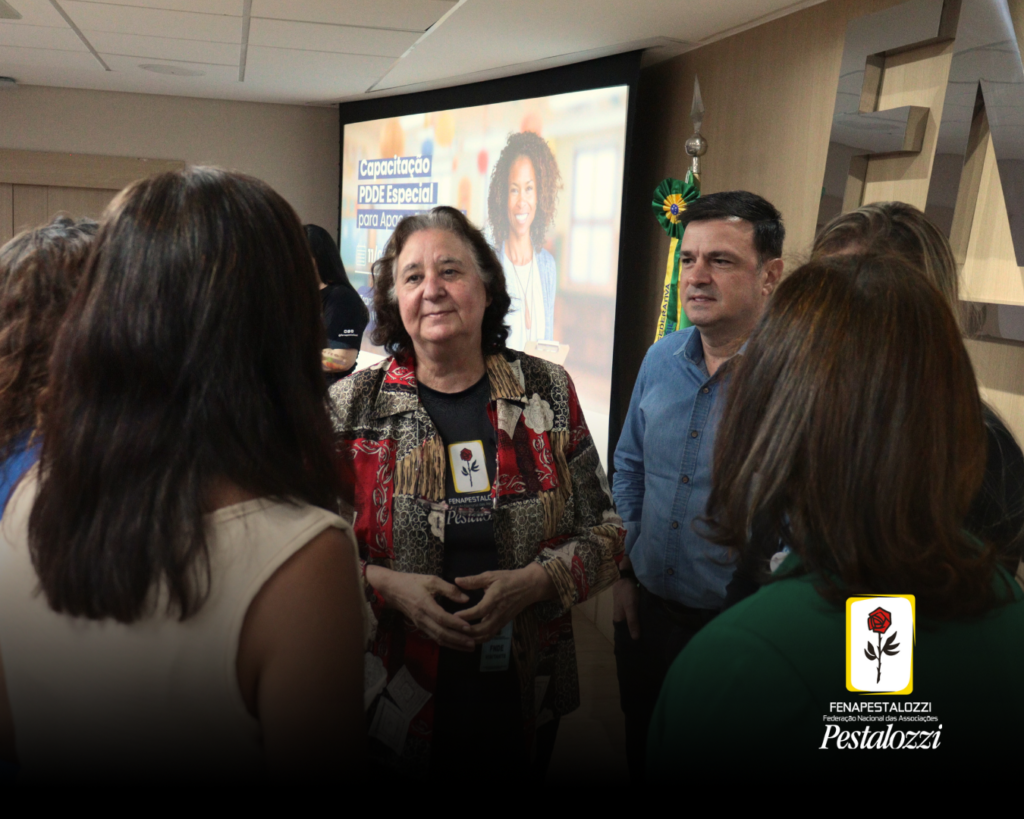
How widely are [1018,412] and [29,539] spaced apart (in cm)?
220

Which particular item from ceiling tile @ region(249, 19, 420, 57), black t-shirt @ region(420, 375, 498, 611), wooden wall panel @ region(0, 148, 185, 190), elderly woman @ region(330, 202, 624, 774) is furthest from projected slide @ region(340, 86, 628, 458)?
wooden wall panel @ region(0, 148, 185, 190)

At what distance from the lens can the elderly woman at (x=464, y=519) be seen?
1.51m

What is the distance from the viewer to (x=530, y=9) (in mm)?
3100

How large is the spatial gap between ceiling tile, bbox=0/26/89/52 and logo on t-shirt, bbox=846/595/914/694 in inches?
171

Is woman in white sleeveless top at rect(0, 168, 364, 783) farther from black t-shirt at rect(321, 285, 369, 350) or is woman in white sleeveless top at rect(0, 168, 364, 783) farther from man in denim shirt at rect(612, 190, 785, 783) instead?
black t-shirt at rect(321, 285, 369, 350)

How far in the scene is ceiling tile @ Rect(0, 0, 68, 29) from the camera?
337 centimetres

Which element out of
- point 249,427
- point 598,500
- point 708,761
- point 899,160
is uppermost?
point 899,160

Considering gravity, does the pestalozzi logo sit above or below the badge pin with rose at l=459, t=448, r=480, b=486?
above

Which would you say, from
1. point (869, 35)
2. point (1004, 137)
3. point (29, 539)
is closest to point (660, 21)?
point (869, 35)

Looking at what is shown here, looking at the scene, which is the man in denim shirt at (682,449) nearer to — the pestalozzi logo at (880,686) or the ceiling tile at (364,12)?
the pestalozzi logo at (880,686)

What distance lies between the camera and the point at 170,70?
4.71 m

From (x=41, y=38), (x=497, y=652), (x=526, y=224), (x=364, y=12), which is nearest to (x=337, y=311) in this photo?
(x=364, y=12)

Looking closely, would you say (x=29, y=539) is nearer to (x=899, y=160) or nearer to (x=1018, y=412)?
(x=1018, y=412)

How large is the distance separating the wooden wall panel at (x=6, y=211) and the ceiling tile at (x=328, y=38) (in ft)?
8.81
